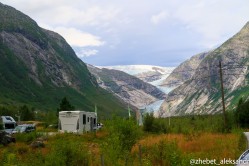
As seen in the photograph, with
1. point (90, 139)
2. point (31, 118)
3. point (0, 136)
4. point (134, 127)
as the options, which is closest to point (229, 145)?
point (134, 127)

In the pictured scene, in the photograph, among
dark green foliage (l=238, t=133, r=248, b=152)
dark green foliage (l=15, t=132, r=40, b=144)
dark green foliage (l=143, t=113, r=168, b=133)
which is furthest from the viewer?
dark green foliage (l=143, t=113, r=168, b=133)

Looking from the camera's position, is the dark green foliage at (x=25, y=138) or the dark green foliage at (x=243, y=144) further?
the dark green foliage at (x=25, y=138)

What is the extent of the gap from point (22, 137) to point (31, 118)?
66980 mm

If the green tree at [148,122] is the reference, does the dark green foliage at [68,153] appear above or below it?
below

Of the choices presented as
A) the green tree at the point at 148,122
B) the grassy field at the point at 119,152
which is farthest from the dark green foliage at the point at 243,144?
the green tree at the point at 148,122

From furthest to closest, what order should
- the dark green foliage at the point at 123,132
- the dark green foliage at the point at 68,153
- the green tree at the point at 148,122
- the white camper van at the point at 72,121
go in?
the green tree at the point at 148,122 < the white camper van at the point at 72,121 < the dark green foliage at the point at 123,132 < the dark green foliage at the point at 68,153

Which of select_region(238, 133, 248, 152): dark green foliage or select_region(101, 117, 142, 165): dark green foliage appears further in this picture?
select_region(238, 133, 248, 152): dark green foliage

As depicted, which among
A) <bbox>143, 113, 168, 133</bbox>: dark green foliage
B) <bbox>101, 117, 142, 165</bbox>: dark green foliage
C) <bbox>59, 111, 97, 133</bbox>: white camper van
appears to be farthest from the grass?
<bbox>143, 113, 168, 133</bbox>: dark green foliage

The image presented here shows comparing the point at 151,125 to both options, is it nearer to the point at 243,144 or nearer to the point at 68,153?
the point at 243,144

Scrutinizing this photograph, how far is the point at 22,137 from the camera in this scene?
40406mm

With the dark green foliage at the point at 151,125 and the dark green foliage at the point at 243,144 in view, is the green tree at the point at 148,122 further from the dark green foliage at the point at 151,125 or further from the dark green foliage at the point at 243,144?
the dark green foliage at the point at 243,144

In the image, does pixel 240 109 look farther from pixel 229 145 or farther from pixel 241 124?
pixel 229 145

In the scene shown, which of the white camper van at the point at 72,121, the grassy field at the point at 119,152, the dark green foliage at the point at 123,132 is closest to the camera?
the grassy field at the point at 119,152

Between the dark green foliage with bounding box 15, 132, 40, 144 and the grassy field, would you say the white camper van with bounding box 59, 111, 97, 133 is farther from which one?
the grassy field
